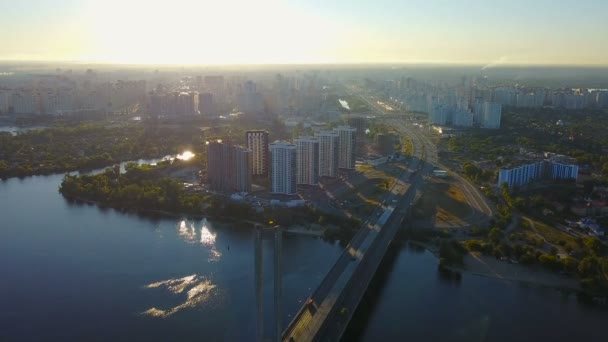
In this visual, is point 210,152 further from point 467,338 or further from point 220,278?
point 467,338

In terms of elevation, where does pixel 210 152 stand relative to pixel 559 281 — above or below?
above

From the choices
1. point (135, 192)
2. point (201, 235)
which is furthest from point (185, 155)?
point (201, 235)

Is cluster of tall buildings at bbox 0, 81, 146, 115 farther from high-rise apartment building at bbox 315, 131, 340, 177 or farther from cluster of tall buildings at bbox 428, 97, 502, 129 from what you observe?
high-rise apartment building at bbox 315, 131, 340, 177

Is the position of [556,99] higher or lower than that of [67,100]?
higher

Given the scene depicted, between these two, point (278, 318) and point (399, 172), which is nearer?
point (278, 318)

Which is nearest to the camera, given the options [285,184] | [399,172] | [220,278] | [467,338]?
[467,338]

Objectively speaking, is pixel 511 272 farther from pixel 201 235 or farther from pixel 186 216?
pixel 186 216

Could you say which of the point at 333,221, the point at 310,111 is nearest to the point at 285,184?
the point at 333,221
